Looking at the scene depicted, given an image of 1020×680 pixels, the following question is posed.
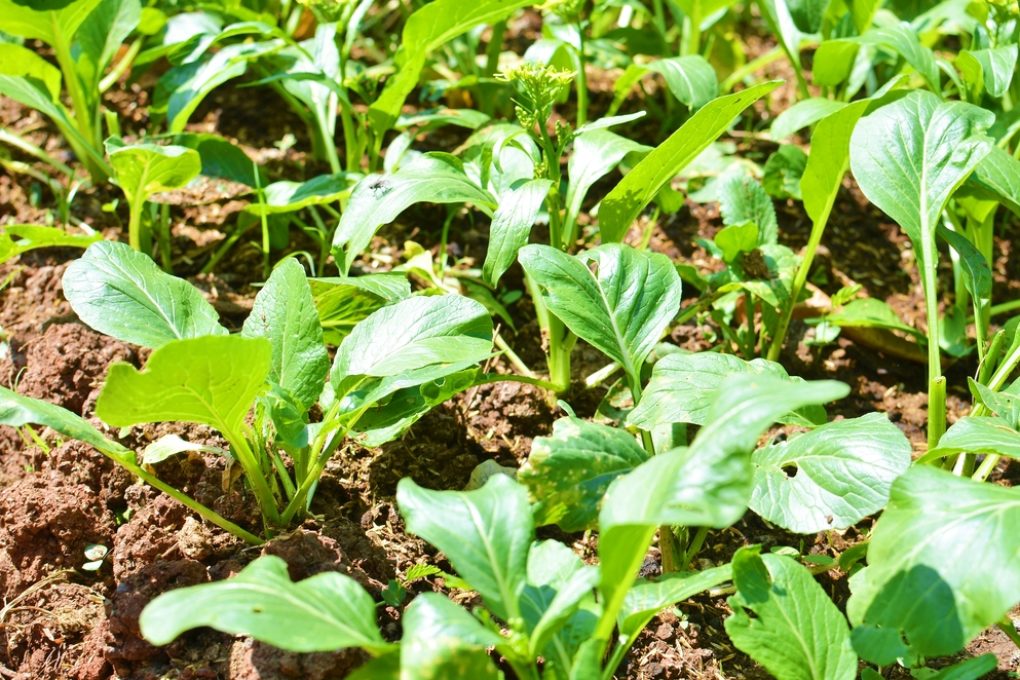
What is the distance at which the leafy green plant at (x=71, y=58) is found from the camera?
254 centimetres

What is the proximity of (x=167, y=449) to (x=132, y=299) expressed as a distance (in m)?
0.28

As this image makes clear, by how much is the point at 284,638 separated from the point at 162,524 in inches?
28.8

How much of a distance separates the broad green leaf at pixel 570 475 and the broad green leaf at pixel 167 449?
1.95 ft

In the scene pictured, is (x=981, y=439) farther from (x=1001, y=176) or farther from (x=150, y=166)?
(x=150, y=166)

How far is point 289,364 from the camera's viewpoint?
188 centimetres

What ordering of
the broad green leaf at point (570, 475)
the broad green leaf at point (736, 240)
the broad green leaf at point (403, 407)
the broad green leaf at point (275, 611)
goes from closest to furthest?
the broad green leaf at point (275, 611) < the broad green leaf at point (570, 475) < the broad green leaf at point (403, 407) < the broad green leaf at point (736, 240)

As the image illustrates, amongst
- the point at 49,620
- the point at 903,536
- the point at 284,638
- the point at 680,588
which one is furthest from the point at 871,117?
the point at 49,620

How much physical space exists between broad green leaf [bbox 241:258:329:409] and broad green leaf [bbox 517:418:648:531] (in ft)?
1.41

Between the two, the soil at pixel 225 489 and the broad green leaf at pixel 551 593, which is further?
the soil at pixel 225 489

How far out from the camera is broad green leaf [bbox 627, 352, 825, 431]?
1791mm

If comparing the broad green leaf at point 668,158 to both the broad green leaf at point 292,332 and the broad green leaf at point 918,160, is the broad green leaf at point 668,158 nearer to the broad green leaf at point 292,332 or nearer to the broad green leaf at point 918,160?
the broad green leaf at point 918,160

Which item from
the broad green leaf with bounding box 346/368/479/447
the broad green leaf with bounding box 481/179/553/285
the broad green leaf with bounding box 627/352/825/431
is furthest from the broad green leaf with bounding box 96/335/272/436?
the broad green leaf with bounding box 627/352/825/431

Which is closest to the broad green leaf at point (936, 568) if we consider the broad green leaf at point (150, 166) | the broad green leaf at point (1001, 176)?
the broad green leaf at point (1001, 176)

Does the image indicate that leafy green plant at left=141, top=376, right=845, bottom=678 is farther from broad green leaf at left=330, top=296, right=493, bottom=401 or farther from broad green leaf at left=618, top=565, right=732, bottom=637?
broad green leaf at left=330, top=296, right=493, bottom=401
